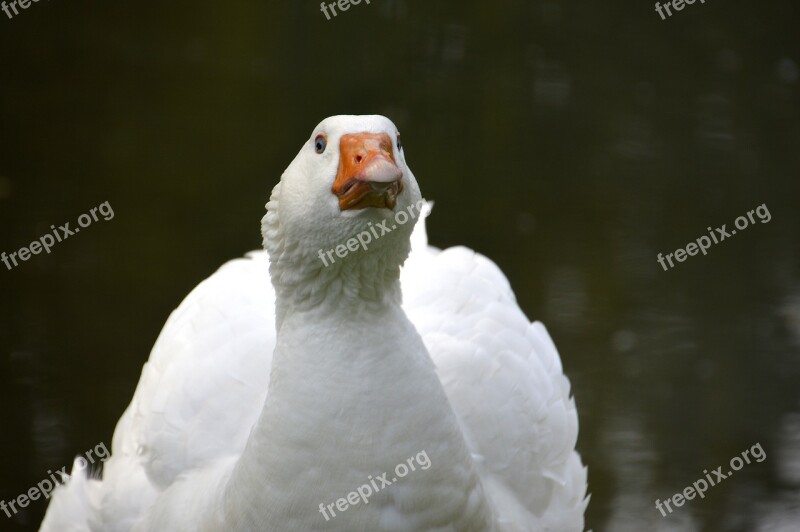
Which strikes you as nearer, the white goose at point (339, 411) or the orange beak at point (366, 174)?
the orange beak at point (366, 174)

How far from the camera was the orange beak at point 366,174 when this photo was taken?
6.56 feet

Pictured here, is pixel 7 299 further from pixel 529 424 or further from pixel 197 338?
pixel 529 424

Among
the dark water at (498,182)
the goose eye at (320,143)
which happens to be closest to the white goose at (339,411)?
the goose eye at (320,143)

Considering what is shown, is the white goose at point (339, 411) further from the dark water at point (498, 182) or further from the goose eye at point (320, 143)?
the dark water at point (498, 182)

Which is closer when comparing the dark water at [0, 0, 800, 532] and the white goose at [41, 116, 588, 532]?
the white goose at [41, 116, 588, 532]

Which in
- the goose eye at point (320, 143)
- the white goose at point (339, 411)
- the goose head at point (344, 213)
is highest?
the goose eye at point (320, 143)

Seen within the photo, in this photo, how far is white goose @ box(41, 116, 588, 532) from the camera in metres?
2.12

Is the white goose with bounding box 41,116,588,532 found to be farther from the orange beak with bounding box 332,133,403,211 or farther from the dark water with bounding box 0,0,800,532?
the dark water with bounding box 0,0,800,532

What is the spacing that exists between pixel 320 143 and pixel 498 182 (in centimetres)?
257

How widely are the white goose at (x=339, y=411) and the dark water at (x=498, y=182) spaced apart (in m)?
1.12

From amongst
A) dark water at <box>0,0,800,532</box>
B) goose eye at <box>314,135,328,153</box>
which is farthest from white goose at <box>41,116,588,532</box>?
dark water at <box>0,0,800,532</box>

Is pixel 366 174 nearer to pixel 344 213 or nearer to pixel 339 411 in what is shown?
pixel 344 213

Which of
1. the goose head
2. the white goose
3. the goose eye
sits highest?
the goose eye

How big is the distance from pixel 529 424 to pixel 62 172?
259 cm
